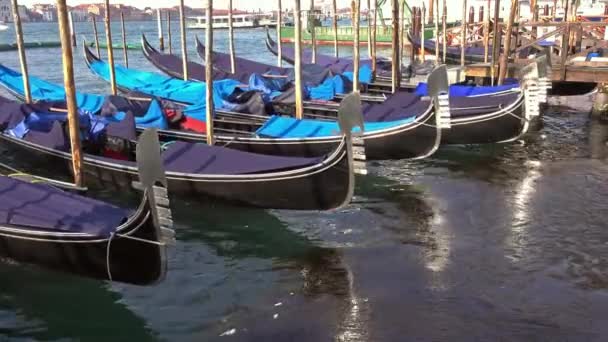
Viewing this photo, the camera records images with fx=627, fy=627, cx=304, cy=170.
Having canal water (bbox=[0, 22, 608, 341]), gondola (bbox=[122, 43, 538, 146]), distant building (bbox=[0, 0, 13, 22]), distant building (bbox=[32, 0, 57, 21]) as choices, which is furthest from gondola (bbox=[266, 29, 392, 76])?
distant building (bbox=[32, 0, 57, 21])

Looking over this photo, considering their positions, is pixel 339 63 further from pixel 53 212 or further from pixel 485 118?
pixel 53 212

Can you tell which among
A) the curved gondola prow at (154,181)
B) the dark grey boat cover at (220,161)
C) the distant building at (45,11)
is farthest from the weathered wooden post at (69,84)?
the distant building at (45,11)

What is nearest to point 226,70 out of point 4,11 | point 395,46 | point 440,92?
point 395,46

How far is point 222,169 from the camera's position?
766cm

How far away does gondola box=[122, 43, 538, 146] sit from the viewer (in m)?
10.8

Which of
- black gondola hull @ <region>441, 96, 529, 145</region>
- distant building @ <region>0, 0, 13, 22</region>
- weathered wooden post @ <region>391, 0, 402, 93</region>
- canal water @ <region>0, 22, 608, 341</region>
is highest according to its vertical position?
distant building @ <region>0, 0, 13, 22</region>

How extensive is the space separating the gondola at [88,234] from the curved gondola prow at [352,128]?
2113mm

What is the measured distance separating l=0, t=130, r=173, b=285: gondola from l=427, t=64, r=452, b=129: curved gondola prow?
456 centimetres

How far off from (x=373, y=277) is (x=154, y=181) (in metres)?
2.55

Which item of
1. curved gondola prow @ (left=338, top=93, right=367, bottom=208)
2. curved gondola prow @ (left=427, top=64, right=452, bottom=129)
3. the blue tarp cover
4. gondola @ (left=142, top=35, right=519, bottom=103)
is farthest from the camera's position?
gondola @ (left=142, top=35, right=519, bottom=103)

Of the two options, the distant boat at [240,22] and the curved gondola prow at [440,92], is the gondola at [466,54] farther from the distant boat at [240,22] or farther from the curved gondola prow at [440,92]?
the distant boat at [240,22]

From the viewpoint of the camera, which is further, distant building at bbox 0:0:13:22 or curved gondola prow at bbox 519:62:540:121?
distant building at bbox 0:0:13:22

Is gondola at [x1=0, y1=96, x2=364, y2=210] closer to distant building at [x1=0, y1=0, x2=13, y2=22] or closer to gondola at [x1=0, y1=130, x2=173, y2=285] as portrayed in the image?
gondola at [x1=0, y1=130, x2=173, y2=285]

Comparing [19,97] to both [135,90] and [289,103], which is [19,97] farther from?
[289,103]
